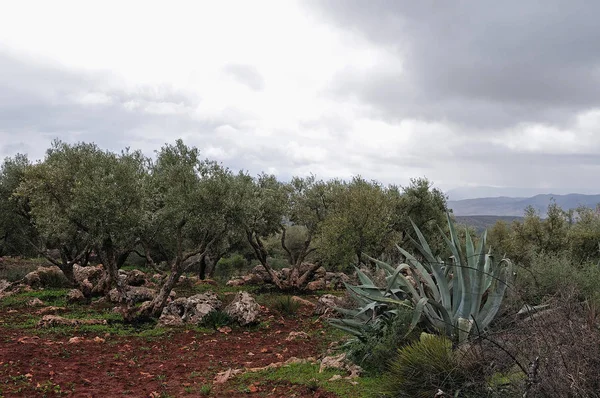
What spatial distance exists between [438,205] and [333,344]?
70.4ft

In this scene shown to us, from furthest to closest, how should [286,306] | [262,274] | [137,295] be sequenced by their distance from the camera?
1. [262,274]
2. [137,295]
3. [286,306]

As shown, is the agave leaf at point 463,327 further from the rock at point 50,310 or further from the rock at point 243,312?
the rock at point 50,310

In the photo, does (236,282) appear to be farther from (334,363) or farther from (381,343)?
(381,343)

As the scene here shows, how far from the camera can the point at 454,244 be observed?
872cm

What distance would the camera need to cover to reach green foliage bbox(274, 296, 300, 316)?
63.0 ft

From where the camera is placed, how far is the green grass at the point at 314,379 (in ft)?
23.9

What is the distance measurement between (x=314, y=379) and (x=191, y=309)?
1003 cm

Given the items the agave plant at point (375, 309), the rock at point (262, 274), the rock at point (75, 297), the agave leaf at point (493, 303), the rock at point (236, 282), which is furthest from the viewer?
the rock at point (262, 274)

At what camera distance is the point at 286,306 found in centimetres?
1928

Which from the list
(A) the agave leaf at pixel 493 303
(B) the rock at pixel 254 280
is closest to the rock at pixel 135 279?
(B) the rock at pixel 254 280

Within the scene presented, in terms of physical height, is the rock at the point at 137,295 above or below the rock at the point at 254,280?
above

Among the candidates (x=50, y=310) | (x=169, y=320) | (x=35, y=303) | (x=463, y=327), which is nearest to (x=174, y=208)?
(x=169, y=320)

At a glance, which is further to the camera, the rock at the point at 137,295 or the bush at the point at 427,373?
the rock at the point at 137,295

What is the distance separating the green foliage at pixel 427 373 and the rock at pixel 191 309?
449 inches
